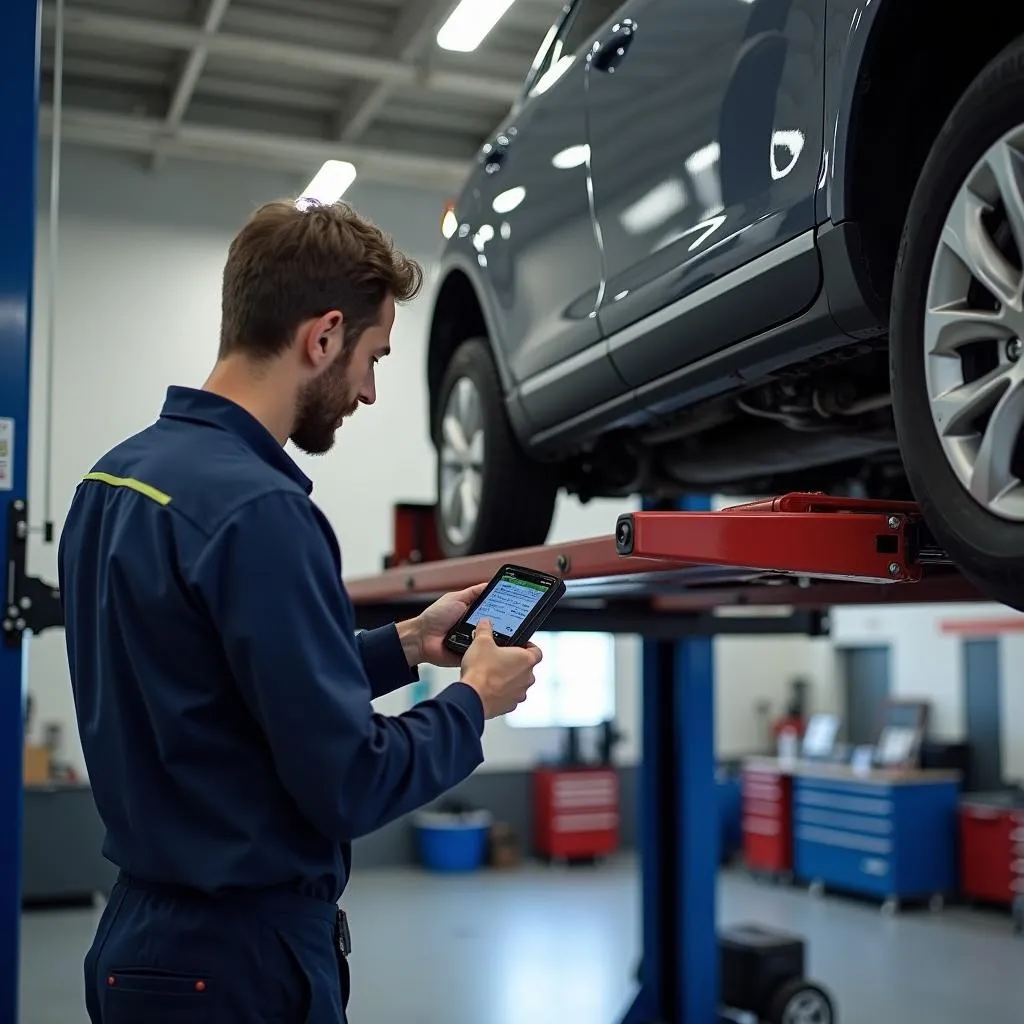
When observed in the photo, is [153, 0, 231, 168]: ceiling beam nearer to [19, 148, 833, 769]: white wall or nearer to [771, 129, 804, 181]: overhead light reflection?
[19, 148, 833, 769]: white wall

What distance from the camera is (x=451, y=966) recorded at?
21.7ft

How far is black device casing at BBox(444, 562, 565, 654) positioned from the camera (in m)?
1.55

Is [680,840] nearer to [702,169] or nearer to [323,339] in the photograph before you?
[702,169]

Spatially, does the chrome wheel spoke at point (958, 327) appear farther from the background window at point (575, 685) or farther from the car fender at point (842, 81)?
the background window at point (575, 685)

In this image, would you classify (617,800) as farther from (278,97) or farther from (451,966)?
(278,97)

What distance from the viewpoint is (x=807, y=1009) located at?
488cm

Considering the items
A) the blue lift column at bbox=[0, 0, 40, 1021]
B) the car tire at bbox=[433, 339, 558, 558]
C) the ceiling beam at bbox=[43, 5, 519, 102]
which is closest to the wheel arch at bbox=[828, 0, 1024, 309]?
the car tire at bbox=[433, 339, 558, 558]

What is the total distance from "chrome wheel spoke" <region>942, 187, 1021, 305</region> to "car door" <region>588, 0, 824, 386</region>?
318 mm

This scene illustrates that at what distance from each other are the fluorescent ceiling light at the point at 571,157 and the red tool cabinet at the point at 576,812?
7705mm

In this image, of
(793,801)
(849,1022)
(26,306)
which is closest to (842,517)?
(26,306)

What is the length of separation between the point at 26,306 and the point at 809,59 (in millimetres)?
1573

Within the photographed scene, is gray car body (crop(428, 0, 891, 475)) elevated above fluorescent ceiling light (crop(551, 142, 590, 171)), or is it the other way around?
fluorescent ceiling light (crop(551, 142, 590, 171))

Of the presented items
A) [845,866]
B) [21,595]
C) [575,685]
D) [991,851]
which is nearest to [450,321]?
[21,595]

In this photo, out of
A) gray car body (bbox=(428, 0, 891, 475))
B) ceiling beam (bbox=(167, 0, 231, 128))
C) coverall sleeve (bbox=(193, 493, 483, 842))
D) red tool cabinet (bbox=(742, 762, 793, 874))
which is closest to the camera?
coverall sleeve (bbox=(193, 493, 483, 842))
